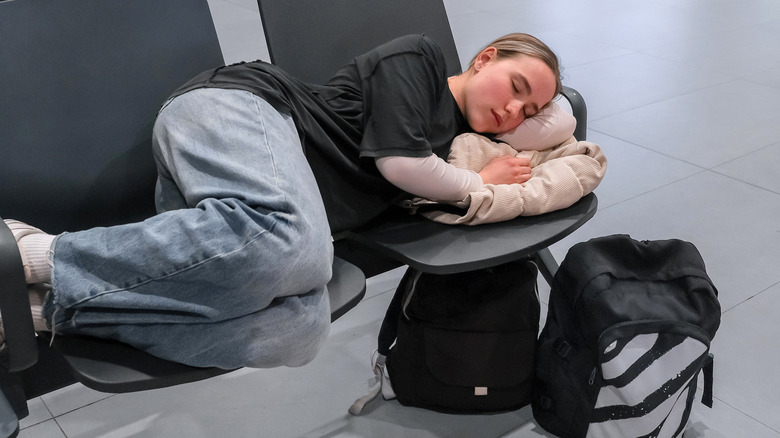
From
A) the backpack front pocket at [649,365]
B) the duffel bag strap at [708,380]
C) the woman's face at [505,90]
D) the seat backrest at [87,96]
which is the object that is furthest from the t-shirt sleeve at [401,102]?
the duffel bag strap at [708,380]

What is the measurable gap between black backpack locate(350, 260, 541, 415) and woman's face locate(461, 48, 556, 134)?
285mm

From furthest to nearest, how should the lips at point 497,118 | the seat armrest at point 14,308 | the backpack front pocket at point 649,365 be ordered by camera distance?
the lips at point 497,118
the backpack front pocket at point 649,365
the seat armrest at point 14,308

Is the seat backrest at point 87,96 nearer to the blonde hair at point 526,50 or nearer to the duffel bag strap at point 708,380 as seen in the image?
the blonde hair at point 526,50

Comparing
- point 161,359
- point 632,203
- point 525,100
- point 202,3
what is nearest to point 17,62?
point 202,3

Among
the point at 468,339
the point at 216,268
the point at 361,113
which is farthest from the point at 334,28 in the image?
the point at 216,268

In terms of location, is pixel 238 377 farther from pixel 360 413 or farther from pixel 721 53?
pixel 721 53

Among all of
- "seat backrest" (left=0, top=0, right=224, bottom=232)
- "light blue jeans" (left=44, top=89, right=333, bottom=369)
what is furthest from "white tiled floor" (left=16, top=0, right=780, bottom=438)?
"light blue jeans" (left=44, top=89, right=333, bottom=369)

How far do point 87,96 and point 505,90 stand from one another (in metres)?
0.74

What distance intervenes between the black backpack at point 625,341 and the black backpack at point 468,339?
6 cm

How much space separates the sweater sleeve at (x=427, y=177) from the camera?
130 centimetres

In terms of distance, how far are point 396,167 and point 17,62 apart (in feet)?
2.06

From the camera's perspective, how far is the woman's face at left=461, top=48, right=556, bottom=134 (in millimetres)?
1472

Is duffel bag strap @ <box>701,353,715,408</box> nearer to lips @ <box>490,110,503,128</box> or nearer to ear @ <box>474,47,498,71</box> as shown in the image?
lips @ <box>490,110,503,128</box>

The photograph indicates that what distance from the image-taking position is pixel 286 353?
41.2 inches
